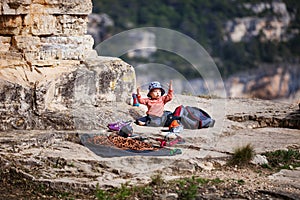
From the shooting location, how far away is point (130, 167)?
1023cm

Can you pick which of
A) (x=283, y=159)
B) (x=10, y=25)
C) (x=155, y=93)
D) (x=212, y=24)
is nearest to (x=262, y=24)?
(x=212, y=24)

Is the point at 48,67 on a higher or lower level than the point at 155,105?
higher

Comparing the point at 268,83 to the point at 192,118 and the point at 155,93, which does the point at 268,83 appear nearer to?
the point at 192,118

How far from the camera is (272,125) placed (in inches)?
526

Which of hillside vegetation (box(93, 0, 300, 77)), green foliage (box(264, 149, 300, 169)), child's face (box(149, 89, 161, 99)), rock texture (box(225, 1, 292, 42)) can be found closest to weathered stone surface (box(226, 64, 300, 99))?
hillside vegetation (box(93, 0, 300, 77))

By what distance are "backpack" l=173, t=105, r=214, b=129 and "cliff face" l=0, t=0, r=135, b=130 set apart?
3.33ft

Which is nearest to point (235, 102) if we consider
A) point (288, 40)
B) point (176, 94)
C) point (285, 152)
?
point (176, 94)

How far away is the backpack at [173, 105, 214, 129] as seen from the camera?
11.8m

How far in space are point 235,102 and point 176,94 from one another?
107 cm

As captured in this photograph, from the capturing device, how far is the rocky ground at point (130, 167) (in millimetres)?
9664

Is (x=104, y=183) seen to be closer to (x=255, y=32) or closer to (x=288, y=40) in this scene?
(x=255, y=32)

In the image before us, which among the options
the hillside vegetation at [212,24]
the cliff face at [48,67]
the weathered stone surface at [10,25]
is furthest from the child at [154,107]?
the hillside vegetation at [212,24]

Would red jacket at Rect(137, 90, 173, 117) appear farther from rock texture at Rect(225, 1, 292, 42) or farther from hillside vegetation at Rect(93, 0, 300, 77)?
rock texture at Rect(225, 1, 292, 42)

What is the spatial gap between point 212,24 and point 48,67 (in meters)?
31.4
